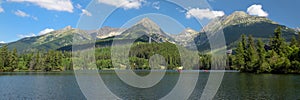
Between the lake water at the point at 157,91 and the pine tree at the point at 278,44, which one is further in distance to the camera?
the pine tree at the point at 278,44

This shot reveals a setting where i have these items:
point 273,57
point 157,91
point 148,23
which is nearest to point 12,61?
point 148,23

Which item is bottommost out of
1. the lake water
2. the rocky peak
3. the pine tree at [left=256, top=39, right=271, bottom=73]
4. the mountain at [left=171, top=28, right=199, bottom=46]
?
the lake water

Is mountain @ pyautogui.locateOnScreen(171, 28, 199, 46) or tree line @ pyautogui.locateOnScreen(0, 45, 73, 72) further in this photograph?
tree line @ pyautogui.locateOnScreen(0, 45, 73, 72)

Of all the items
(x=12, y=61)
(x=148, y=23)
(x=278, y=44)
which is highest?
(x=148, y=23)

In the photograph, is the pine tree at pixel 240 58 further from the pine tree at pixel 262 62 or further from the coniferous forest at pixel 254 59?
the pine tree at pixel 262 62

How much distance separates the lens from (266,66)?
4158 inches

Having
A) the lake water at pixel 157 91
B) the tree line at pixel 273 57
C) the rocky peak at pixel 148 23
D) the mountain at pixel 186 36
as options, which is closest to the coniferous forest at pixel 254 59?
the tree line at pixel 273 57

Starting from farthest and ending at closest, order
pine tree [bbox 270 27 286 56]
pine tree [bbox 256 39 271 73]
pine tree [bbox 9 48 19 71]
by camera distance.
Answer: pine tree [bbox 9 48 19 71], pine tree [bbox 270 27 286 56], pine tree [bbox 256 39 271 73]

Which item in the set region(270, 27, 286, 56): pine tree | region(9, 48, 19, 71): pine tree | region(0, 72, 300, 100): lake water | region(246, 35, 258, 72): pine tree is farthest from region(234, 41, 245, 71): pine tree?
region(9, 48, 19, 71): pine tree

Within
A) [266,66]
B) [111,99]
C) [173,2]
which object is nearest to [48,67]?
[266,66]

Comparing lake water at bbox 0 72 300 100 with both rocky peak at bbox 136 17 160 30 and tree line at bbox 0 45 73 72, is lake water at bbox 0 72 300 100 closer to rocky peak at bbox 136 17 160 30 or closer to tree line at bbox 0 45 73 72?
rocky peak at bbox 136 17 160 30

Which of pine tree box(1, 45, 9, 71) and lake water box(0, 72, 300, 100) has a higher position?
pine tree box(1, 45, 9, 71)

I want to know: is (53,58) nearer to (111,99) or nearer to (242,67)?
(242,67)

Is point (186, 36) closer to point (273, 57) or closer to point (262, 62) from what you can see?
point (273, 57)
